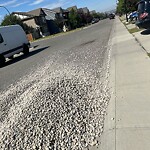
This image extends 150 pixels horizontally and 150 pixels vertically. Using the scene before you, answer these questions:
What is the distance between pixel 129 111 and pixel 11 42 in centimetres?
1551

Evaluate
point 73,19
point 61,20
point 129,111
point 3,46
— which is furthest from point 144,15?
point 61,20

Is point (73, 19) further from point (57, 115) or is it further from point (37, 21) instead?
point (57, 115)

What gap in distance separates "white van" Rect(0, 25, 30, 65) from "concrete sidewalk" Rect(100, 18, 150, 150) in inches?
460

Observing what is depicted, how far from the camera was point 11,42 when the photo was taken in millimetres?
19000

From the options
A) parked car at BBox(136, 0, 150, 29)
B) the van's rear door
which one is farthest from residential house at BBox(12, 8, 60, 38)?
parked car at BBox(136, 0, 150, 29)

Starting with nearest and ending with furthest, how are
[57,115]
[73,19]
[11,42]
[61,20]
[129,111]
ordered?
[129,111] → [57,115] → [11,42] → [73,19] → [61,20]

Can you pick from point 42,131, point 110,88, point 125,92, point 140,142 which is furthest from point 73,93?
point 140,142

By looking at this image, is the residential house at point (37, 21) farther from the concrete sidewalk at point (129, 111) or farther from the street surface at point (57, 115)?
the concrete sidewalk at point (129, 111)

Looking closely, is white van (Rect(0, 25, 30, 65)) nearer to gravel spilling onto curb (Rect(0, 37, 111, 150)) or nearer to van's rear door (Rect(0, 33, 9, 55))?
van's rear door (Rect(0, 33, 9, 55))

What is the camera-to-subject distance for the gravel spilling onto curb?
4324 millimetres

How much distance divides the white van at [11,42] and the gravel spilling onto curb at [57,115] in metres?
10.6

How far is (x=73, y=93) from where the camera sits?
6.58m

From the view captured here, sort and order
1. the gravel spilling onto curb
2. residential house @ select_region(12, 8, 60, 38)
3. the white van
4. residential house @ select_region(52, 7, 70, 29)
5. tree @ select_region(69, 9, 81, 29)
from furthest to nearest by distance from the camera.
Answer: residential house @ select_region(52, 7, 70, 29) → tree @ select_region(69, 9, 81, 29) → residential house @ select_region(12, 8, 60, 38) → the white van → the gravel spilling onto curb

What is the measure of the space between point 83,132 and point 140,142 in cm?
101
